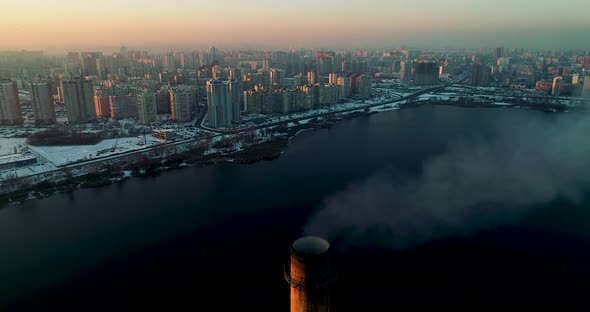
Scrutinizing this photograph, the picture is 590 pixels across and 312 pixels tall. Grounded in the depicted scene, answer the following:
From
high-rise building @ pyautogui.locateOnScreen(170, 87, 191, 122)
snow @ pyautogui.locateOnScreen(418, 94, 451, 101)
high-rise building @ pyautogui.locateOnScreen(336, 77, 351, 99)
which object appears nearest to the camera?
high-rise building @ pyautogui.locateOnScreen(170, 87, 191, 122)

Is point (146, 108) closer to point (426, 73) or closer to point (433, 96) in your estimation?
point (433, 96)

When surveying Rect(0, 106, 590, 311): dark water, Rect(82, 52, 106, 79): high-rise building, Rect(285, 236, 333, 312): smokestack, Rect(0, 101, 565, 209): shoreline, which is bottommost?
Rect(0, 106, 590, 311): dark water

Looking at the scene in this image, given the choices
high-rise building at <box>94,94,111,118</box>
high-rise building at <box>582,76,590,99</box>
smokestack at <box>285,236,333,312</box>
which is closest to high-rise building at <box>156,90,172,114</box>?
high-rise building at <box>94,94,111,118</box>

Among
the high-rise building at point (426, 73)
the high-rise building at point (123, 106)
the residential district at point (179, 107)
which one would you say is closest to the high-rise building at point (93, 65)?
the residential district at point (179, 107)

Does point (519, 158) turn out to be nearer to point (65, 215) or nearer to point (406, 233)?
point (406, 233)

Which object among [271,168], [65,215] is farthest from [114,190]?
[271,168]

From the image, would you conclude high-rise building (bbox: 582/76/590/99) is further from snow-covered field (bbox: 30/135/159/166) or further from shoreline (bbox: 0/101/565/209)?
snow-covered field (bbox: 30/135/159/166)

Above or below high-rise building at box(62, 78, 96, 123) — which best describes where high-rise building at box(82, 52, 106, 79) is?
above
